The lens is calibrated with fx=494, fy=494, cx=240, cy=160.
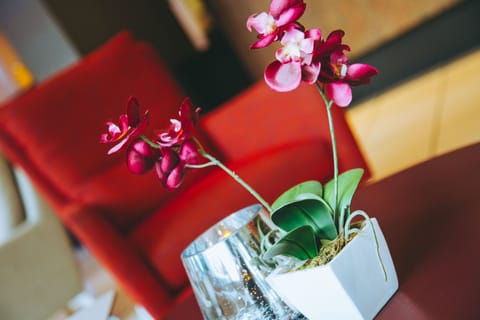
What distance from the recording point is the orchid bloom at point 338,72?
59cm

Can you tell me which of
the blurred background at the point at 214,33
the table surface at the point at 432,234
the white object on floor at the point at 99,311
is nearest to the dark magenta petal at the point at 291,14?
the table surface at the point at 432,234

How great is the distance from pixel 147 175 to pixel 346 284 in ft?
3.76

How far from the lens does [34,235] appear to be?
6.45 ft

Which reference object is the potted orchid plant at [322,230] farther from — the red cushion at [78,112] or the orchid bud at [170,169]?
the red cushion at [78,112]

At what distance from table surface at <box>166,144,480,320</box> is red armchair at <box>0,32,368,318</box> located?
0.43 meters

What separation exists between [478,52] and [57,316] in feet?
9.50

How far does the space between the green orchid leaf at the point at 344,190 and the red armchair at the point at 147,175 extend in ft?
2.18

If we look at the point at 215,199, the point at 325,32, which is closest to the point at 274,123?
the point at 215,199

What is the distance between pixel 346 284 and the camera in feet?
1.90

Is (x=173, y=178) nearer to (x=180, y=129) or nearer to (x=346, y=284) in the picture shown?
(x=180, y=129)

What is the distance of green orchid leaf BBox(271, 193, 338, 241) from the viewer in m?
0.65

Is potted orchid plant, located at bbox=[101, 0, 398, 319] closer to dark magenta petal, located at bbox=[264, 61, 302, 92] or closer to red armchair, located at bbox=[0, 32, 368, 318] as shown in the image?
dark magenta petal, located at bbox=[264, 61, 302, 92]

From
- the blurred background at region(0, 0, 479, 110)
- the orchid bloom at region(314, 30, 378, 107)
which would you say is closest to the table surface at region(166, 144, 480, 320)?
the orchid bloom at region(314, 30, 378, 107)

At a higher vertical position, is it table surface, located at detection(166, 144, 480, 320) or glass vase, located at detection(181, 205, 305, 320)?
glass vase, located at detection(181, 205, 305, 320)
